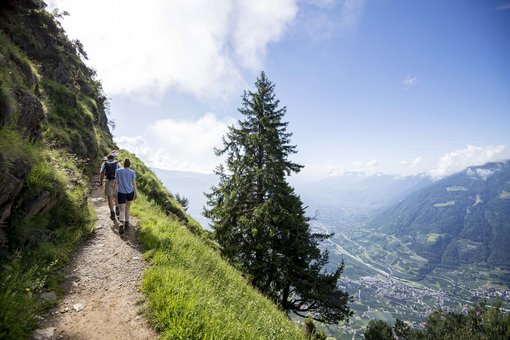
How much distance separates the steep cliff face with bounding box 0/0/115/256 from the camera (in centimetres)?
595

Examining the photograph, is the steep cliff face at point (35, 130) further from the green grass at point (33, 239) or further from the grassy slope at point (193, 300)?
the grassy slope at point (193, 300)

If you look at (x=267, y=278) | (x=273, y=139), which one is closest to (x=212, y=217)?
(x=267, y=278)

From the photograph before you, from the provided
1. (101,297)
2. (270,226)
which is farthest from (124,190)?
(270,226)

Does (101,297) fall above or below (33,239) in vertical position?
below

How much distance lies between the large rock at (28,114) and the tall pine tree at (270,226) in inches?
435

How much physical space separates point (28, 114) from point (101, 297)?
7.16 m

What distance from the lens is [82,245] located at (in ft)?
26.0

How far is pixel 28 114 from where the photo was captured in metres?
8.64

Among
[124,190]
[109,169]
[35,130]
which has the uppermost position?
[35,130]

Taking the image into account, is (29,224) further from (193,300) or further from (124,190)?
(193,300)

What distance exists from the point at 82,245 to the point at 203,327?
5710mm

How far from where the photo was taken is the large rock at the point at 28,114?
823 centimetres

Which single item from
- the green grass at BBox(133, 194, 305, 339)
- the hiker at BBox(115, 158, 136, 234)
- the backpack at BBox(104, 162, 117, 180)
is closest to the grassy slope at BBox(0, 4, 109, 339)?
the hiker at BBox(115, 158, 136, 234)

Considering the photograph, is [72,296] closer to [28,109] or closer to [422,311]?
[28,109]
